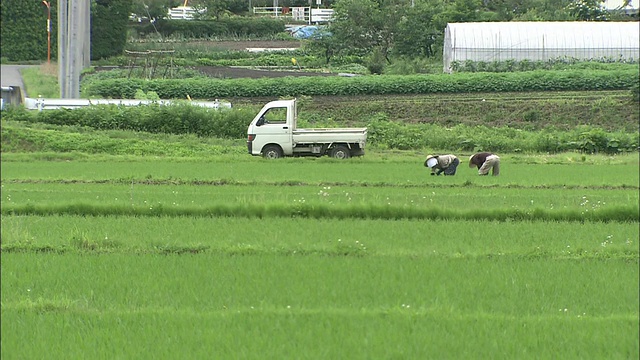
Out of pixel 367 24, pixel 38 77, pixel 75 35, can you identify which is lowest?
pixel 38 77

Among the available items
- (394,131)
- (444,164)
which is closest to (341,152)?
(394,131)

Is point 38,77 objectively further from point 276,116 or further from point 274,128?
point 276,116

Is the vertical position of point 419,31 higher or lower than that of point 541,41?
higher

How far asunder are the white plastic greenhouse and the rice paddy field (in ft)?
65.4

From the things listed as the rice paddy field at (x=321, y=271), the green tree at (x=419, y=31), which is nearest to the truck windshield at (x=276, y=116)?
the rice paddy field at (x=321, y=271)

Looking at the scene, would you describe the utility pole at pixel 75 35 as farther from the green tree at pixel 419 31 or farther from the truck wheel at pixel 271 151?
the green tree at pixel 419 31

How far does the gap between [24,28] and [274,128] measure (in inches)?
623

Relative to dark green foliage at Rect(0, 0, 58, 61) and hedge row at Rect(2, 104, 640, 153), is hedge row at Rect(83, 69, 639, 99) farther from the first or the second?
dark green foliage at Rect(0, 0, 58, 61)

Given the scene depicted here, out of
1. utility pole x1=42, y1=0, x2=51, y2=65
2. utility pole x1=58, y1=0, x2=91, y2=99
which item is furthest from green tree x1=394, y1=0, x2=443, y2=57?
utility pole x1=42, y1=0, x2=51, y2=65

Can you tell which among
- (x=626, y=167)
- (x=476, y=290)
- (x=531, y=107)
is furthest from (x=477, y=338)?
(x=531, y=107)

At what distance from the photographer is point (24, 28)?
557cm

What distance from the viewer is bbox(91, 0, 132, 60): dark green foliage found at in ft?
36.1

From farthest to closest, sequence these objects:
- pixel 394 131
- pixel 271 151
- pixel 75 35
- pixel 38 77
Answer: pixel 394 131 < pixel 271 151 < pixel 75 35 < pixel 38 77

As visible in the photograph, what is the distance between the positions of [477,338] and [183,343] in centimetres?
192
